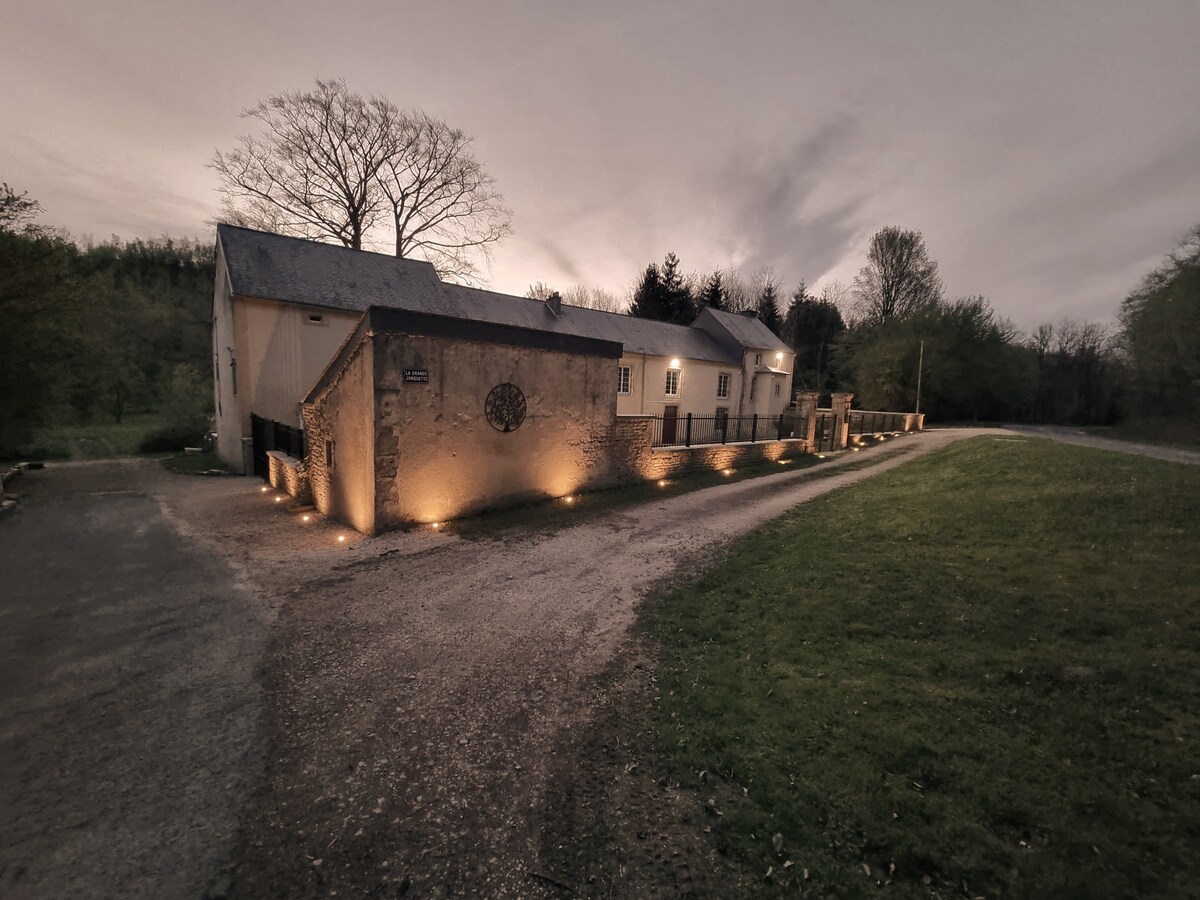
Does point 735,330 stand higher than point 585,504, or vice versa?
point 735,330

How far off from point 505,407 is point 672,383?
753 inches

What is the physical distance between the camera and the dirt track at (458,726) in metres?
2.89

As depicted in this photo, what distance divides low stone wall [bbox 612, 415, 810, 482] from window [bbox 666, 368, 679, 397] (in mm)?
10844

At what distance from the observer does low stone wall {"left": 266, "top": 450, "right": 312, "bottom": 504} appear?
1220 centimetres

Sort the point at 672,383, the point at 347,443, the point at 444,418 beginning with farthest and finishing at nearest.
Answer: the point at 672,383 < the point at 347,443 < the point at 444,418

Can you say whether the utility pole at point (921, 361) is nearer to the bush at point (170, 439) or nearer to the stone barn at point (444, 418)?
the stone barn at point (444, 418)

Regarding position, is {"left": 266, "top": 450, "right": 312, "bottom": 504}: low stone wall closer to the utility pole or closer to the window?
the window

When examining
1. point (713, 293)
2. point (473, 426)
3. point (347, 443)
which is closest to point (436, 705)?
point (473, 426)

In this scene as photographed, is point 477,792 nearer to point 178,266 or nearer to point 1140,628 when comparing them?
point 1140,628

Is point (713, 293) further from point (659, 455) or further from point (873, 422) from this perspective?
point (659, 455)

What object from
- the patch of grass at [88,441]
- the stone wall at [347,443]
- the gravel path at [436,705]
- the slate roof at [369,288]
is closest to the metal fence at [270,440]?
the stone wall at [347,443]

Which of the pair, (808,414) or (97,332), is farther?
(97,332)

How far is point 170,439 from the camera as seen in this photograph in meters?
22.3

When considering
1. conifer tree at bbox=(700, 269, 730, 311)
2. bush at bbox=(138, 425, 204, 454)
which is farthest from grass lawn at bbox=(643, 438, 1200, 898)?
conifer tree at bbox=(700, 269, 730, 311)
